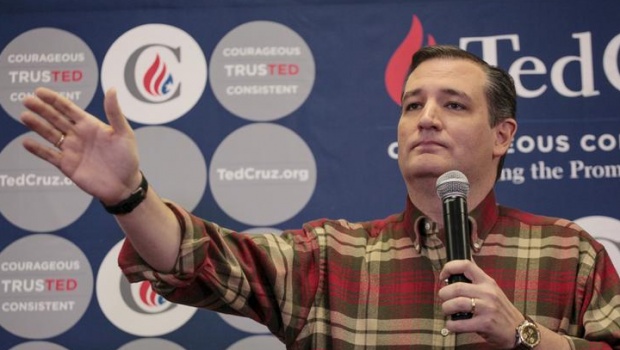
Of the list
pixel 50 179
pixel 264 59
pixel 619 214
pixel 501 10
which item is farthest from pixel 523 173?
pixel 50 179

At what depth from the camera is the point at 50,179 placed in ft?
9.00

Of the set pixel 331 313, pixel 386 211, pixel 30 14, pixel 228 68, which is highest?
pixel 30 14

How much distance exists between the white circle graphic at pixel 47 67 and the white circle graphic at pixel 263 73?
429 millimetres

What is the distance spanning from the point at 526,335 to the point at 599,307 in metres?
0.31

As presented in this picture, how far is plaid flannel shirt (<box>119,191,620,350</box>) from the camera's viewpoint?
1741mm

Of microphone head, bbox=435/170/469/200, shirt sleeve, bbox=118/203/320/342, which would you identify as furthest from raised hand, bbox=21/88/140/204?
microphone head, bbox=435/170/469/200

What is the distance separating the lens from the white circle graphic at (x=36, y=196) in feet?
8.91

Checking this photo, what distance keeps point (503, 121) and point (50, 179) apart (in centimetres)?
150

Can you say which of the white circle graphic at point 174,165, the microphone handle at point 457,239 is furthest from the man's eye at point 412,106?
the white circle graphic at point 174,165

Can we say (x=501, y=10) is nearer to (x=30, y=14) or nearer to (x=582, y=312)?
(x=582, y=312)

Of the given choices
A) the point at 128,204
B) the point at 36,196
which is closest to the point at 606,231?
the point at 128,204

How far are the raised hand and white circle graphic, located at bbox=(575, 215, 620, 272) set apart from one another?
1.70 m

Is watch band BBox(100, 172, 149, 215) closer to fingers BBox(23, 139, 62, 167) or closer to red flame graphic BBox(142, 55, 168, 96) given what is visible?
fingers BBox(23, 139, 62, 167)

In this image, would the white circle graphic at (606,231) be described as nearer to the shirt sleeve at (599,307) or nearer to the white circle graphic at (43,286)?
the shirt sleeve at (599,307)
